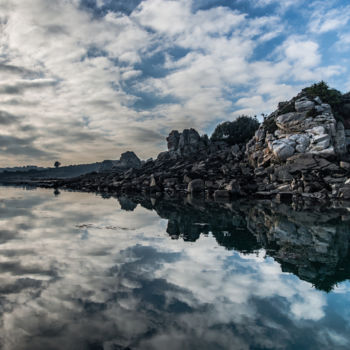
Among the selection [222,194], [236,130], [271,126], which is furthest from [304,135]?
[236,130]

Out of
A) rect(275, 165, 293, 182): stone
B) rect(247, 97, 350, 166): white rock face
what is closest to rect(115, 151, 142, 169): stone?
rect(247, 97, 350, 166): white rock face

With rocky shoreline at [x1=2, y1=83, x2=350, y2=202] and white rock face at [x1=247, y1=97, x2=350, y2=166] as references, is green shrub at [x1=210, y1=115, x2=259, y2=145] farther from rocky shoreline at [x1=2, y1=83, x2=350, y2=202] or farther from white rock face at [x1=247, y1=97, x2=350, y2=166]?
white rock face at [x1=247, y1=97, x2=350, y2=166]

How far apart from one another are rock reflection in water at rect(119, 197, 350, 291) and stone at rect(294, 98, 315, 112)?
113ft

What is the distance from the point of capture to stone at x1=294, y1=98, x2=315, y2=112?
51.7 m

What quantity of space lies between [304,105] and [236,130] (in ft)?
107

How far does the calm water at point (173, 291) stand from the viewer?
17.6 ft

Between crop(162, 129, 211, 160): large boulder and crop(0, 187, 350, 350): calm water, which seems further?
crop(162, 129, 211, 160): large boulder

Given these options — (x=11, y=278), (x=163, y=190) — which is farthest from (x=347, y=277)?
(x=163, y=190)

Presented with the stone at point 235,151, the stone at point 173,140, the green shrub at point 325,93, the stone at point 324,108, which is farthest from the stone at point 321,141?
the stone at point 173,140

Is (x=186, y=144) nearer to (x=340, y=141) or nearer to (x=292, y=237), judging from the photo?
(x=340, y=141)

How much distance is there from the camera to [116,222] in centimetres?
1922

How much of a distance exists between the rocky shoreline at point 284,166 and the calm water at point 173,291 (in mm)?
26378

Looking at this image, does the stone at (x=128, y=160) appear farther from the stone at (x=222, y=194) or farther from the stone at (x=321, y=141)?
the stone at (x=321, y=141)

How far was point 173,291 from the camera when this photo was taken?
24.7 ft
